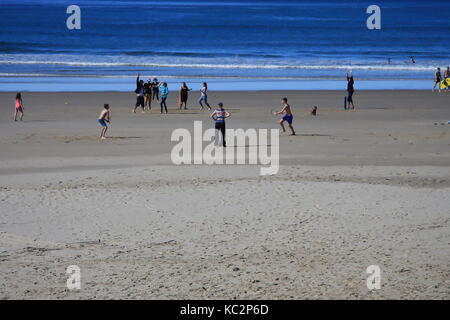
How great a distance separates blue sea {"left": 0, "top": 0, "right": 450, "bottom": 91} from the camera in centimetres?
4809

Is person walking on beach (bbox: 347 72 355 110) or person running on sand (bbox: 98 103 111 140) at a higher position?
person walking on beach (bbox: 347 72 355 110)

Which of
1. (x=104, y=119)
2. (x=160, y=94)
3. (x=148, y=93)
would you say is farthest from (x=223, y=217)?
(x=148, y=93)

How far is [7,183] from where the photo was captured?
1794 cm

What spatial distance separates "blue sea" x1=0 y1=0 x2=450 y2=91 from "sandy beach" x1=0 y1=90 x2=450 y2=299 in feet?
65.8

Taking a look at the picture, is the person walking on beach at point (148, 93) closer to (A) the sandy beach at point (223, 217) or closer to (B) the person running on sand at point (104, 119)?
(A) the sandy beach at point (223, 217)

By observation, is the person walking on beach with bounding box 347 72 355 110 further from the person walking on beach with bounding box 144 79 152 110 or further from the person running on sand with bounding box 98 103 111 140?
the person running on sand with bounding box 98 103 111 140

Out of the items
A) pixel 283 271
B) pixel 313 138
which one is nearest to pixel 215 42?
pixel 313 138

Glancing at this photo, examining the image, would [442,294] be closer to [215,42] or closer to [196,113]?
[196,113]

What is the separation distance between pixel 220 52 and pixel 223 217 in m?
60.4

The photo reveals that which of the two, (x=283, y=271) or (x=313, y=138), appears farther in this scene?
(x=313, y=138)

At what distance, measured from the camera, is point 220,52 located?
7419 cm

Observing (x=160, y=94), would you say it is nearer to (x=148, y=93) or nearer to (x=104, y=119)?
(x=148, y=93)

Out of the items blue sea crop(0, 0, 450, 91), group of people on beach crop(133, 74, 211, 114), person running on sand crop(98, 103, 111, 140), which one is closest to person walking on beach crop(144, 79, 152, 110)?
group of people on beach crop(133, 74, 211, 114)
